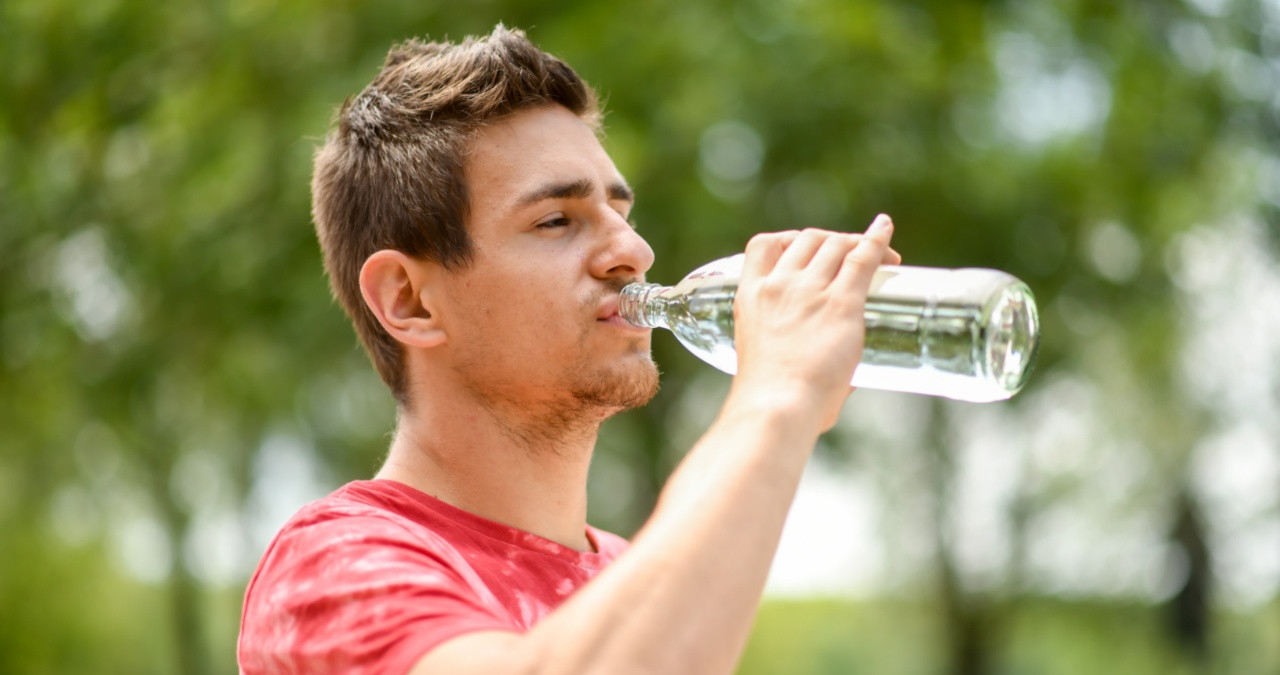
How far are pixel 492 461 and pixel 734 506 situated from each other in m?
0.77

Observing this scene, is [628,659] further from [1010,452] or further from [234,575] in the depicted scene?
[234,575]

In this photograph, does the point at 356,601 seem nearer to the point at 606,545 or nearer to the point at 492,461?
the point at 492,461

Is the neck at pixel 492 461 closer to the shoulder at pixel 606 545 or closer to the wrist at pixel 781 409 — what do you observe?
the shoulder at pixel 606 545

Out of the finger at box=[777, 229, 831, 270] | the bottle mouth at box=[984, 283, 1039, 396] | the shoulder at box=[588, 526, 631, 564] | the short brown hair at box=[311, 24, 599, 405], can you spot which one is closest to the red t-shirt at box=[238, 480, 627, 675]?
the shoulder at box=[588, 526, 631, 564]

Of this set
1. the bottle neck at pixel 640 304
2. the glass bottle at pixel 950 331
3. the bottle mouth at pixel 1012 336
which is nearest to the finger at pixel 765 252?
the glass bottle at pixel 950 331

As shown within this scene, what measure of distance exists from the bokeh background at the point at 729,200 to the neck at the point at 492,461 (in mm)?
4214

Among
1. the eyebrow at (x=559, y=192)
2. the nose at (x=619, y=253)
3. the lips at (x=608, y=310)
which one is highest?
the eyebrow at (x=559, y=192)

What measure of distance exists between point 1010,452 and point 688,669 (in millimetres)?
14655

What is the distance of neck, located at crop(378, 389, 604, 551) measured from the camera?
205 centimetres

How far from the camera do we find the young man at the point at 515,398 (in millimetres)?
1347

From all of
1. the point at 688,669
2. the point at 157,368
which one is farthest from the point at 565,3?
the point at 688,669

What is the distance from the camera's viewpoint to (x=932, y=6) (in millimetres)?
7387

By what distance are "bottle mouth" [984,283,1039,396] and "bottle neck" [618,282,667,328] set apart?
55cm

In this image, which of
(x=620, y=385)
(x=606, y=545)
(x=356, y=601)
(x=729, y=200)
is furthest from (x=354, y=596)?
(x=729, y=200)
